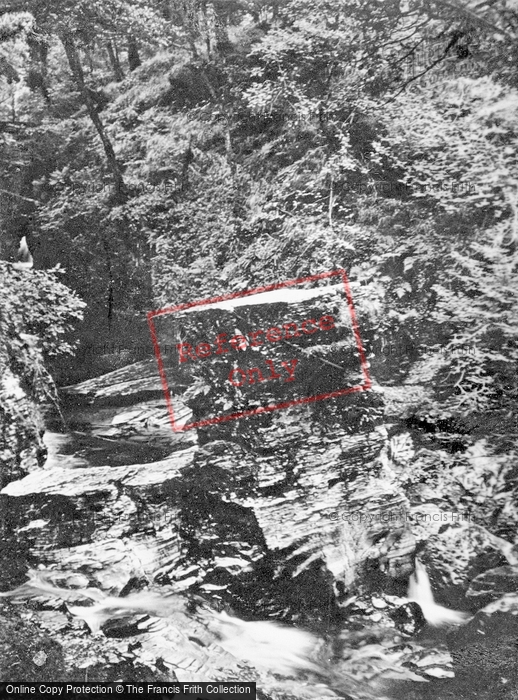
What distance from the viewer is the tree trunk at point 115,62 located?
5.32ft

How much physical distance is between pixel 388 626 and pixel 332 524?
366 millimetres

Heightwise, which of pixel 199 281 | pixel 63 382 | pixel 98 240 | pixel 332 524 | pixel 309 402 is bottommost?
pixel 332 524

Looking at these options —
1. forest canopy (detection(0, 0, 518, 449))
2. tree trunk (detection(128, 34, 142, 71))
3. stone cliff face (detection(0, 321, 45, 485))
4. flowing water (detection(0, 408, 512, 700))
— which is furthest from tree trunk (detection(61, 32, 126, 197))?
flowing water (detection(0, 408, 512, 700))

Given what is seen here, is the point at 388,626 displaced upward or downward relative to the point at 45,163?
downward

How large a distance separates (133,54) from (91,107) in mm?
221

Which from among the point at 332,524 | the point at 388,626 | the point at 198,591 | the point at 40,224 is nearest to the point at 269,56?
the point at 40,224

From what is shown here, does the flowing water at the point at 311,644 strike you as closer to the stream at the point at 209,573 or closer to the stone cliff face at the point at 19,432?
the stream at the point at 209,573

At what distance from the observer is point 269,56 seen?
5.31 feet

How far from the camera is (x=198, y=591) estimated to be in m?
1.64

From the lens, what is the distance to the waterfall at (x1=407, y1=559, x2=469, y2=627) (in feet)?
5.24

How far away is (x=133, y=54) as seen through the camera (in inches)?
64.3

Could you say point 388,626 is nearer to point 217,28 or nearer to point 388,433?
point 388,433

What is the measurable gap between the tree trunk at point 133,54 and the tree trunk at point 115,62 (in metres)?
0.04

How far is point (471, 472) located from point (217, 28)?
5.45 ft
